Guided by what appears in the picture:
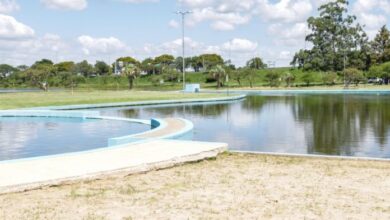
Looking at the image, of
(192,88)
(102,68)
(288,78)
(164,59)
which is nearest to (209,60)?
(164,59)

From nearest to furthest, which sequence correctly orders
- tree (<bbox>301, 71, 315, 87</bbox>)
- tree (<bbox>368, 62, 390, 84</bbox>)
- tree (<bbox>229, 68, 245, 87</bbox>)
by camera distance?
tree (<bbox>368, 62, 390, 84</bbox>) → tree (<bbox>301, 71, 315, 87</bbox>) → tree (<bbox>229, 68, 245, 87</bbox>)

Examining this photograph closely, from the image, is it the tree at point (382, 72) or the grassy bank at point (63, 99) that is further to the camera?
the tree at point (382, 72)

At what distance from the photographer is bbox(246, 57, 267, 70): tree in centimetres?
8550

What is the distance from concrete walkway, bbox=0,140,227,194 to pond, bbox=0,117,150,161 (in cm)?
220

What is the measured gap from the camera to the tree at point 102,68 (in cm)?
9681

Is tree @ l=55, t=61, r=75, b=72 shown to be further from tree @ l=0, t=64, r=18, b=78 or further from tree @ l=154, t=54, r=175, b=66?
tree @ l=154, t=54, r=175, b=66

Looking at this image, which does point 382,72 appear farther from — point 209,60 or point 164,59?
point 164,59

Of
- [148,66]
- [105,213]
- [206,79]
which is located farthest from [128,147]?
[148,66]

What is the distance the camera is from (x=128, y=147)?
9492 millimetres

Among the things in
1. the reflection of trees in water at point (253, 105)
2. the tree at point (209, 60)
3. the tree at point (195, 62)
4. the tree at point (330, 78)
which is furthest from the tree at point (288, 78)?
the tree at point (195, 62)

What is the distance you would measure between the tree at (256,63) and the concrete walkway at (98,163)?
2969 inches

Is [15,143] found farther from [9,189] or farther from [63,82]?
[63,82]

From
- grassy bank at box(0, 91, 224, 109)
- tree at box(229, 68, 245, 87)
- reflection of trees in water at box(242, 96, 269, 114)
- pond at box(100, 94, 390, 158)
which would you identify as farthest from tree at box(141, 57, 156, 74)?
pond at box(100, 94, 390, 158)

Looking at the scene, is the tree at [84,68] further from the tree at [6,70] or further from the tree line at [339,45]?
the tree line at [339,45]
